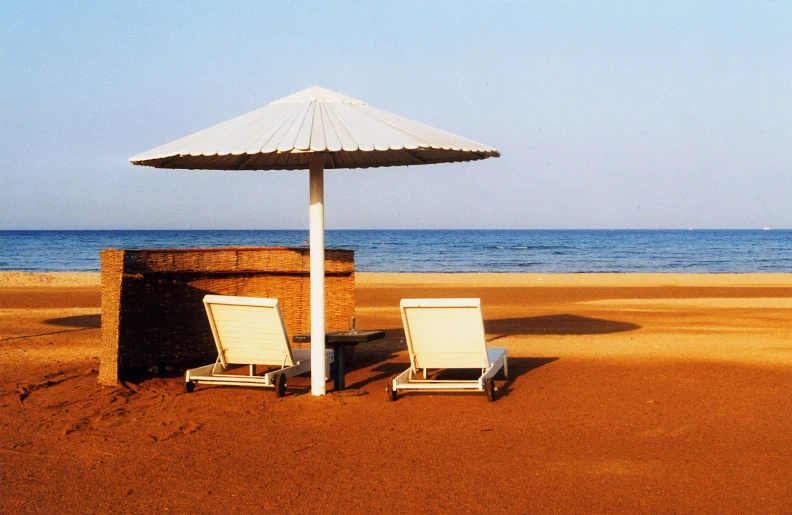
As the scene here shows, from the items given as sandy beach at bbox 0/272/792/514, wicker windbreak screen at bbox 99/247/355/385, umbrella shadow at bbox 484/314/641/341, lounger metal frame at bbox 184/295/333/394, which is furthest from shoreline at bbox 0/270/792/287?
lounger metal frame at bbox 184/295/333/394

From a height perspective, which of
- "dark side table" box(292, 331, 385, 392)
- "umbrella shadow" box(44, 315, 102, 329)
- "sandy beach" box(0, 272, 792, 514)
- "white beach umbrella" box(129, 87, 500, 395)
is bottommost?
"umbrella shadow" box(44, 315, 102, 329)

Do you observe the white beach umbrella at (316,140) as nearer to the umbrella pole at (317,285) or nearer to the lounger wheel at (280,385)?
the umbrella pole at (317,285)

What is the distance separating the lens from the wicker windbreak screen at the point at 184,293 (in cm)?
735

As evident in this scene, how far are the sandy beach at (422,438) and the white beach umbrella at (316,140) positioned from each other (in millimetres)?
1158

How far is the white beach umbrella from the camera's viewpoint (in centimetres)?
577

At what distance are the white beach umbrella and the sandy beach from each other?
1.16 m

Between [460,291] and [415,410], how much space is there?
533 inches

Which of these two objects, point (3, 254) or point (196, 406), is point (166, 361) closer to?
point (196, 406)

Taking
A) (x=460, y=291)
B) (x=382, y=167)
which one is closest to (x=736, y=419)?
(x=382, y=167)

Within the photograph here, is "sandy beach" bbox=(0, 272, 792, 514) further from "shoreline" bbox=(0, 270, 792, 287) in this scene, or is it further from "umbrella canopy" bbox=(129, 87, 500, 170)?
"shoreline" bbox=(0, 270, 792, 287)

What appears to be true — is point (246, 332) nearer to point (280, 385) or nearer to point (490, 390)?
point (280, 385)

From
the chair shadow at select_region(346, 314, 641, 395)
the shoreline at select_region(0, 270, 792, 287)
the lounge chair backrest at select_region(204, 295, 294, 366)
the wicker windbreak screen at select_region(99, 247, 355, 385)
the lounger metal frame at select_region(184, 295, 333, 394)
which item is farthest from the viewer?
the shoreline at select_region(0, 270, 792, 287)

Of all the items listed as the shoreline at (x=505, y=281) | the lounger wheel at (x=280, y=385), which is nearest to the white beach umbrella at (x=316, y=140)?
the lounger wheel at (x=280, y=385)

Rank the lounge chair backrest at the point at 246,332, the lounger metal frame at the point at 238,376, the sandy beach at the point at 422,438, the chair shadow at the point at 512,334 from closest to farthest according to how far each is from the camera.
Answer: the sandy beach at the point at 422,438
the lounger metal frame at the point at 238,376
the lounge chair backrest at the point at 246,332
the chair shadow at the point at 512,334
